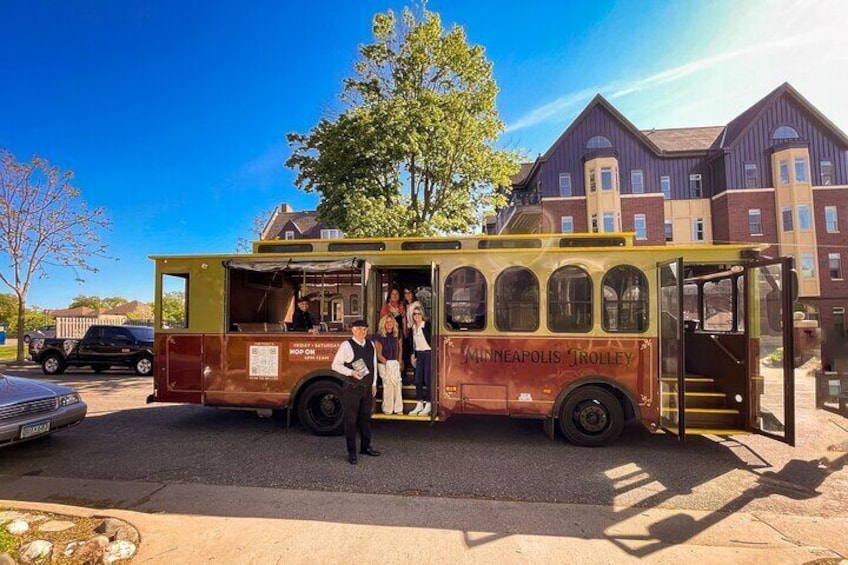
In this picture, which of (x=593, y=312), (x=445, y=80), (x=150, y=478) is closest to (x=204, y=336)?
(x=150, y=478)

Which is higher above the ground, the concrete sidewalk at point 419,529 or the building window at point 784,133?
the building window at point 784,133

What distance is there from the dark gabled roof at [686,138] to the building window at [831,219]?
8037 millimetres

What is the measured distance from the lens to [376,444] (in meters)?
6.62

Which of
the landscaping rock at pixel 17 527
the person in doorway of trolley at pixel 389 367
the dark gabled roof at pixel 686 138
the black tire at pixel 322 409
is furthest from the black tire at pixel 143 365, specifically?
the dark gabled roof at pixel 686 138

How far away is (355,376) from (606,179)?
28.8 m

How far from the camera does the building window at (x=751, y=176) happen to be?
97.4 feet

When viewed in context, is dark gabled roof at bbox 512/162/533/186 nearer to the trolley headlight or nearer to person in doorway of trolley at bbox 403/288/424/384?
person in doorway of trolley at bbox 403/288/424/384

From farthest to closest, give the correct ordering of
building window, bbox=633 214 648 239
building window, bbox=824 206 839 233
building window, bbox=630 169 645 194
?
1. building window, bbox=630 169 645 194
2. building window, bbox=633 214 648 239
3. building window, bbox=824 206 839 233

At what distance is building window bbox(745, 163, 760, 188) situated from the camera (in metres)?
29.7

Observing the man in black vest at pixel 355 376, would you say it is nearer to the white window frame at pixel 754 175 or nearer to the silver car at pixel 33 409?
the silver car at pixel 33 409

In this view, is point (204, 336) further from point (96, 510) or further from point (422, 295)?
point (422, 295)

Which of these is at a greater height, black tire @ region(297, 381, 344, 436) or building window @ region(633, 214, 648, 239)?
building window @ region(633, 214, 648, 239)

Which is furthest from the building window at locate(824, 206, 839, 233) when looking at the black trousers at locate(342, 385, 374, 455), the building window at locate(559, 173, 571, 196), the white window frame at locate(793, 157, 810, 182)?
the black trousers at locate(342, 385, 374, 455)

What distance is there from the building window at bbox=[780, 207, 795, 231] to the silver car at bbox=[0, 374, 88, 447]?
119 feet
